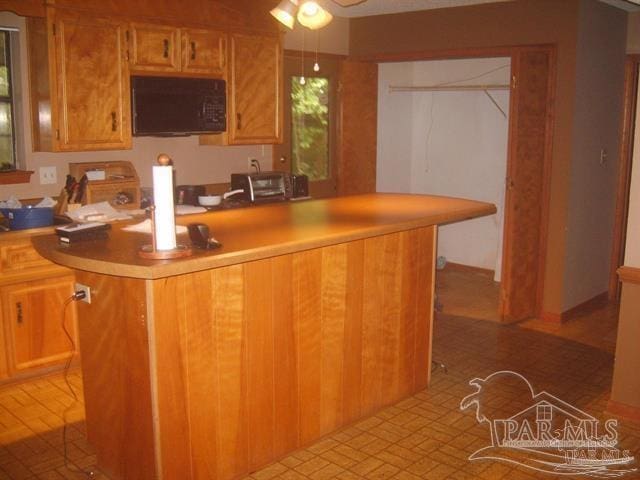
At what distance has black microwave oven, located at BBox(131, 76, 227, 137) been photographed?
173 inches

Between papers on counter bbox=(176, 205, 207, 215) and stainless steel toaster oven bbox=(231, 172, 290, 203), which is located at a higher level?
stainless steel toaster oven bbox=(231, 172, 290, 203)

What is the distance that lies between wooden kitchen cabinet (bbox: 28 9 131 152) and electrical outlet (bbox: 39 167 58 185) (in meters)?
0.16

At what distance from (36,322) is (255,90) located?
2.24 metres

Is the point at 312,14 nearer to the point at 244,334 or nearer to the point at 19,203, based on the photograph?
the point at 244,334

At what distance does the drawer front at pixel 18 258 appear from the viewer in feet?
12.3

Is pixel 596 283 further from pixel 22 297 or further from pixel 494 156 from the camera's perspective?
pixel 22 297

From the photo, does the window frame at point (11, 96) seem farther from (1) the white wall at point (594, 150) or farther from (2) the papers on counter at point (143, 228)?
(1) the white wall at point (594, 150)

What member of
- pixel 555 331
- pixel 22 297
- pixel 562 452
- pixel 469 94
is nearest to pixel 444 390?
pixel 562 452

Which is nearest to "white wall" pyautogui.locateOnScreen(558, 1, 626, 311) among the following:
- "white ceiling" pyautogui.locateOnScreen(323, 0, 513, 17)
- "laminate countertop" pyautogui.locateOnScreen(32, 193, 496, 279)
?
"white ceiling" pyautogui.locateOnScreen(323, 0, 513, 17)

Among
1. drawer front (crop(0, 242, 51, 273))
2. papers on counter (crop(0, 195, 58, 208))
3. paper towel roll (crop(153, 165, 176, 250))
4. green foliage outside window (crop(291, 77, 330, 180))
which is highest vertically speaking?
green foliage outside window (crop(291, 77, 330, 180))

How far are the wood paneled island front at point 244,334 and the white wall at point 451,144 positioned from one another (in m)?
2.87

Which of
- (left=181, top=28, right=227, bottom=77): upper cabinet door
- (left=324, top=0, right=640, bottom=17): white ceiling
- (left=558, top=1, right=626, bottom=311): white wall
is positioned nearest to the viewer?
(left=181, top=28, right=227, bottom=77): upper cabinet door

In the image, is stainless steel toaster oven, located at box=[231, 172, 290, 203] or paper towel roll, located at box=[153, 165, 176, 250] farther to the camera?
stainless steel toaster oven, located at box=[231, 172, 290, 203]

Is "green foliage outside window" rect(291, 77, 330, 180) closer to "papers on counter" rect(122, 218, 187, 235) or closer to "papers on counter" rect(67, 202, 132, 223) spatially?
"papers on counter" rect(67, 202, 132, 223)
